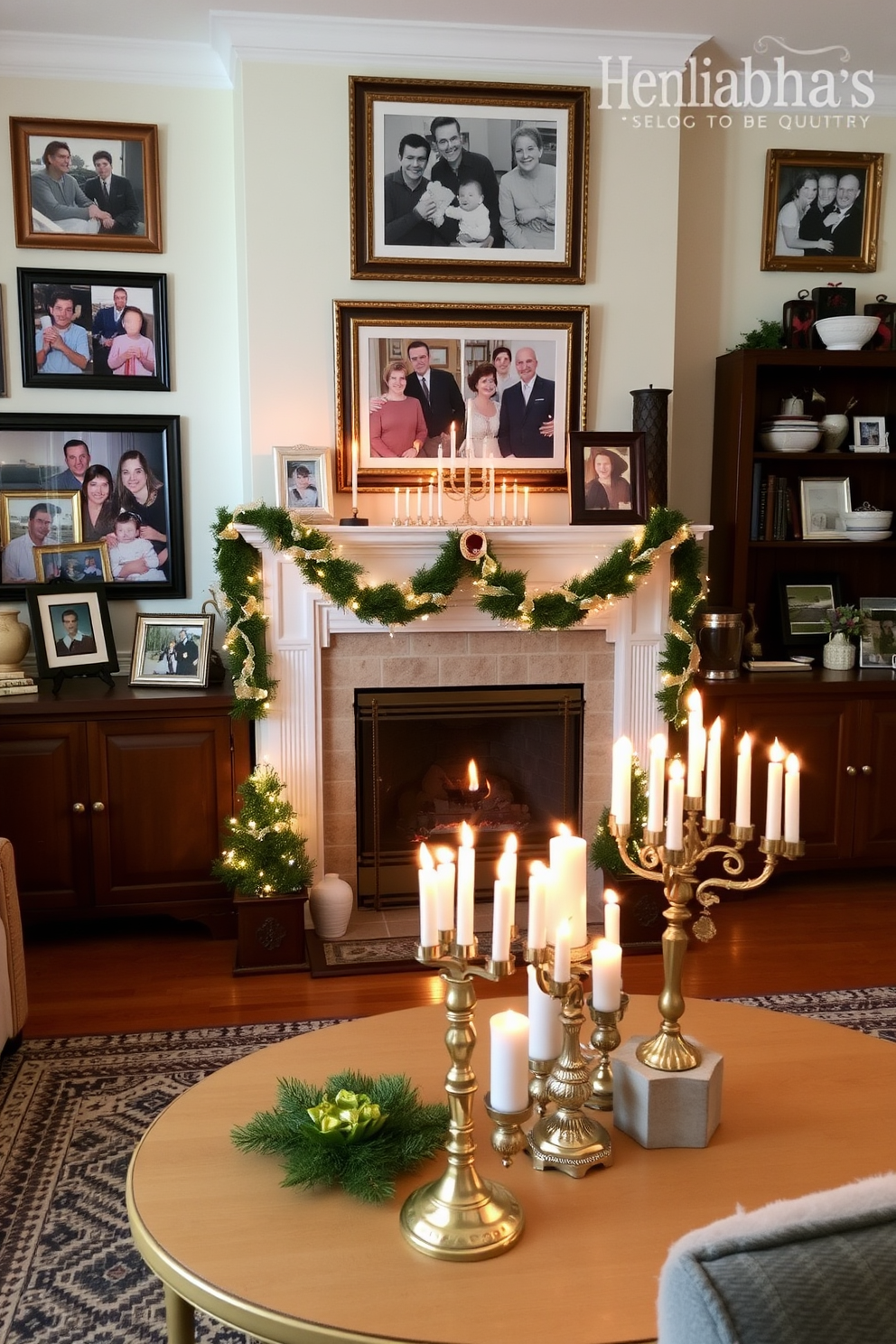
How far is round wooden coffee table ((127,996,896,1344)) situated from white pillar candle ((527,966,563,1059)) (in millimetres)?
188

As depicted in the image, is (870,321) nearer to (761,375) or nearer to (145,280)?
(761,375)

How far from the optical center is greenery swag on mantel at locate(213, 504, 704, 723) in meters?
3.60

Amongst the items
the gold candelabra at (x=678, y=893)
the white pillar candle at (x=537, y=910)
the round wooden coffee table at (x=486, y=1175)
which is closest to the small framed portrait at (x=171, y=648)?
the round wooden coffee table at (x=486, y=1175)

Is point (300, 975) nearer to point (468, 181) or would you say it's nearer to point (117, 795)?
point (117, 795)

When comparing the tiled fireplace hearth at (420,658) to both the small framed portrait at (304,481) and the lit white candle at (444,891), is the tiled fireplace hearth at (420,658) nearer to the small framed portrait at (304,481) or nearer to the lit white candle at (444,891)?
the small framed portrait at (304,481)

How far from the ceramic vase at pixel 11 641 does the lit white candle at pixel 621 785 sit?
262 cm

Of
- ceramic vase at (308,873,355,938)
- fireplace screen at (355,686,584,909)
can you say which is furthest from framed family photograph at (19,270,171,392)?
ceramic vase at (308,873,355,938)

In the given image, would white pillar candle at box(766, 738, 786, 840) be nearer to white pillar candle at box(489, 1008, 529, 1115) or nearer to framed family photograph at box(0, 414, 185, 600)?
white pillar candle at box(489, 1008, 529, 1115)

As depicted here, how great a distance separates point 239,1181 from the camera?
5.50ft

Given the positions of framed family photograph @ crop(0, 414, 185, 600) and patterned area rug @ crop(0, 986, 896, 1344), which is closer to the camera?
patterned area rug @ crop(0, 986, 896, 1344)

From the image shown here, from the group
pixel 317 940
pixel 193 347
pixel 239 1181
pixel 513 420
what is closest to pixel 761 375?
pixel 513 420

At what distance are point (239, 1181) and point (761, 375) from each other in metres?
3.64

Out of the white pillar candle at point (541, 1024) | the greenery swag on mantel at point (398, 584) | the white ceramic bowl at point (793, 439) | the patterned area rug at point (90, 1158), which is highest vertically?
the white ceramic bowl at point (793, 439)

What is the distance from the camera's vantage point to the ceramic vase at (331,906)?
3.79m
